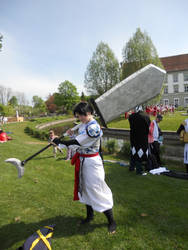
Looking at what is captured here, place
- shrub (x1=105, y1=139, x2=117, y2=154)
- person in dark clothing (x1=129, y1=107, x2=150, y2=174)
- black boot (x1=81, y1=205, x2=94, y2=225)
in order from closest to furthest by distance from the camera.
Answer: black boot (x1=81, y1=205, x2=94, y2=225), person in dark clothing (x1=129, y1=107, x2=150, y2=174), shrub (x1=105, y1=139, x2=117, y2=154)

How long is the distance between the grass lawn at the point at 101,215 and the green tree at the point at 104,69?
27151 millimetres

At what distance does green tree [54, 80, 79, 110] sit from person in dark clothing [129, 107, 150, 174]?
60.5 metres

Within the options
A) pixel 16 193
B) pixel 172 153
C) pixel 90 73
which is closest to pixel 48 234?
pixel 16 193

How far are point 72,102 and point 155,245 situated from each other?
6374 cm

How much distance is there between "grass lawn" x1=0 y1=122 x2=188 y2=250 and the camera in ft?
8.36

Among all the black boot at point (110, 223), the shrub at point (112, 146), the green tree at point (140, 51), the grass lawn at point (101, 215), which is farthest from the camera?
the green tree at point (140, 51)

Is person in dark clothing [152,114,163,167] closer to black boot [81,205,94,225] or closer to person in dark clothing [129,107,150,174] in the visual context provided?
person in dark clothing [129,107,150,174]

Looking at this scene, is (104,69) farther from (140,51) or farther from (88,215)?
(88,215)

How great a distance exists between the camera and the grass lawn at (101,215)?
2547mm

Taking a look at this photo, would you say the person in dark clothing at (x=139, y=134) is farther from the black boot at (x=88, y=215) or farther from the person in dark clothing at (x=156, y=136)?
the black boot at (x=88, y=215)

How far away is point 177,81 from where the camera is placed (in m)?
45.6

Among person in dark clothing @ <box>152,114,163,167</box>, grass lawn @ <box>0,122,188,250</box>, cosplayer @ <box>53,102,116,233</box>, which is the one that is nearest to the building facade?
person in dark clothing @ <box>152,114,163,167</box>

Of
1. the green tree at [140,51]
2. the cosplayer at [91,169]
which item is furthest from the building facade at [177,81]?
the cosplayer at [91,169]

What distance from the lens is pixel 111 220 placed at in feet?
9.10
